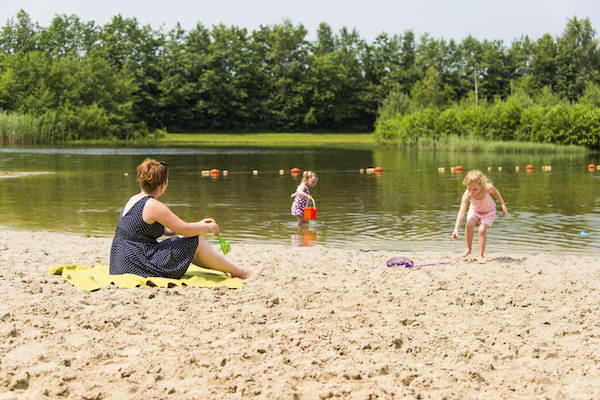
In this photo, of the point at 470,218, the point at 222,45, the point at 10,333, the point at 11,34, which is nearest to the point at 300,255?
the point at 470,218

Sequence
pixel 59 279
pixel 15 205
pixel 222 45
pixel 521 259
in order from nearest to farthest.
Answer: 1. pixel 59 279
2. pixel 521 259
3. pixel 15 205
4. pixel 222 45

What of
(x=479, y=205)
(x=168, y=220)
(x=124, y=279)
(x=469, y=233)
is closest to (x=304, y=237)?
(x=469, y=233)

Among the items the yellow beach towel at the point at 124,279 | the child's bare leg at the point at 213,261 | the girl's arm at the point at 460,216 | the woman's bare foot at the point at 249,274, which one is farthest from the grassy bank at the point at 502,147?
the yellow beach towel at the point at 124,279

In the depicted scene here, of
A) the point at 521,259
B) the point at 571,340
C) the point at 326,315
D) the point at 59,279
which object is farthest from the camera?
the point at 521,259

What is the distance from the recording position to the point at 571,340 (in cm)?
541

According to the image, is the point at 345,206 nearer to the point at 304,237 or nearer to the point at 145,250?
the point at 304,237

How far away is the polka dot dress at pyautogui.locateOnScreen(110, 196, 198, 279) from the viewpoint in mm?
7129

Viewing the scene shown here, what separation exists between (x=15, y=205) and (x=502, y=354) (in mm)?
14705

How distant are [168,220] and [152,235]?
0.40m

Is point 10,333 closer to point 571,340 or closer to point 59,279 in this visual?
point 59,279

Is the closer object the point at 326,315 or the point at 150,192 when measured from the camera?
the point at 326,315

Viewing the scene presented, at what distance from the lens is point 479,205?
9281 mm

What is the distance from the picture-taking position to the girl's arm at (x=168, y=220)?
23.0 feet

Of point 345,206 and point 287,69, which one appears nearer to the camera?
point 345,206
